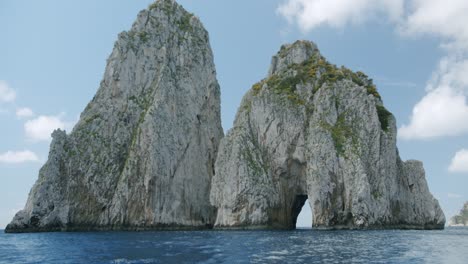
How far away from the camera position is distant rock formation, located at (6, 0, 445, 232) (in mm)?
82750

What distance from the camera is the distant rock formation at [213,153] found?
82.8 metres

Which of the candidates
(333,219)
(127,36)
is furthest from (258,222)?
(127,36)

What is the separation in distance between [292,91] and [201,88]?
81.5ft

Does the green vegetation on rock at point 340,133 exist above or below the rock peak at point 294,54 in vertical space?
below

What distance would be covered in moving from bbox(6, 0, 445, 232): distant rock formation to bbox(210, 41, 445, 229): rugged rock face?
216mm

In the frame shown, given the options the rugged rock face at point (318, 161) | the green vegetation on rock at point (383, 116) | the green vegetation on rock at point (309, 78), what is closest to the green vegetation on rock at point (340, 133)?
the rugged rock face at point (318, 161)

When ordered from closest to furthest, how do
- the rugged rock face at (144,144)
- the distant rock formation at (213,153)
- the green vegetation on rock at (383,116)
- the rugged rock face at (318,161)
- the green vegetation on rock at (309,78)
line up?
the rugged rock face at (318,161) < the distant rock formation at (213,153) < the green vegetation on rock at (383,116) < the rugged rock face at (144,144) < the green vegetation on rock at (309,78)

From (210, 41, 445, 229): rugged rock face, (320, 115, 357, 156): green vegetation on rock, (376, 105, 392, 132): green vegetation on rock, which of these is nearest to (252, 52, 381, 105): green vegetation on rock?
(210, 41, 445, 229): rugged rock face

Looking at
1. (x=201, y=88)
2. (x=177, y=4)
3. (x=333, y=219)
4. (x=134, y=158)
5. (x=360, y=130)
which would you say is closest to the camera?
(x=333, y=219)

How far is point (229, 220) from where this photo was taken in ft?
276

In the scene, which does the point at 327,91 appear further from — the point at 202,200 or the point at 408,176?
the point at 202,200

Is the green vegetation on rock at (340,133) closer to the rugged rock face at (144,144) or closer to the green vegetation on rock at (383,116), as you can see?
the green vegetation on rock at (383,116)

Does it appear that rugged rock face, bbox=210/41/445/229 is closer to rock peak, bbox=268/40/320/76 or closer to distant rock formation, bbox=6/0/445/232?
distant rock formation, bbox=6/0/445/232

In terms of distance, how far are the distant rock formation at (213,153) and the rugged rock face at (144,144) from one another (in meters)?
0.24
